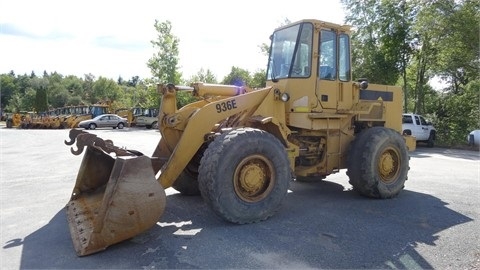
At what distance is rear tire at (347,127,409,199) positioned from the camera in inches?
260

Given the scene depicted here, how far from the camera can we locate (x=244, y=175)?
532cm

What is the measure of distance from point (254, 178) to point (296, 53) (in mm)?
2310

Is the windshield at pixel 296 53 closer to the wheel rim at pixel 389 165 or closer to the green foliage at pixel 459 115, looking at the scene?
the wheel rim at pixel 389 165

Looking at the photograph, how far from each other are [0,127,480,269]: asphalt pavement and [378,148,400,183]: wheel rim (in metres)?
0.42

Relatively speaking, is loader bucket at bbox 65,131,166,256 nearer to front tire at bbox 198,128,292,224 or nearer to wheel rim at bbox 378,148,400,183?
front tire at bbox 198,128,292,224

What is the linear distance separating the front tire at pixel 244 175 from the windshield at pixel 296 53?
58.3 inches

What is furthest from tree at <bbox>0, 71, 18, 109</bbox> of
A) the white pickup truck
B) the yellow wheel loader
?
the yellow wheel loader

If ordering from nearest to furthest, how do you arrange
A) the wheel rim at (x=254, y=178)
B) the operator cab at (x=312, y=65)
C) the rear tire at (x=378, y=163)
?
1. the wheel rim at (x=254, y=178)
2. the operator cab at (x=312, y=65)
3. the rear tire at (x=378, y=163)

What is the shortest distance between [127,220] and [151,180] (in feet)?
1.69

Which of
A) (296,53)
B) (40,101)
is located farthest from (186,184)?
(40,101)

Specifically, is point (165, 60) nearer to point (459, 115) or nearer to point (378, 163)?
point (459, 115)

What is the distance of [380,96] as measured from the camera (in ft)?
25.0

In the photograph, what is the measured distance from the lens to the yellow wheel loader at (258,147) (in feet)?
14.7

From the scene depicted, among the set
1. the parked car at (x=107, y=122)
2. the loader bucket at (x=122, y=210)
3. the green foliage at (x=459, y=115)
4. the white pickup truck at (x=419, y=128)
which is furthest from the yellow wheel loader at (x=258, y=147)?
the parked car at (x=107, y=122)
